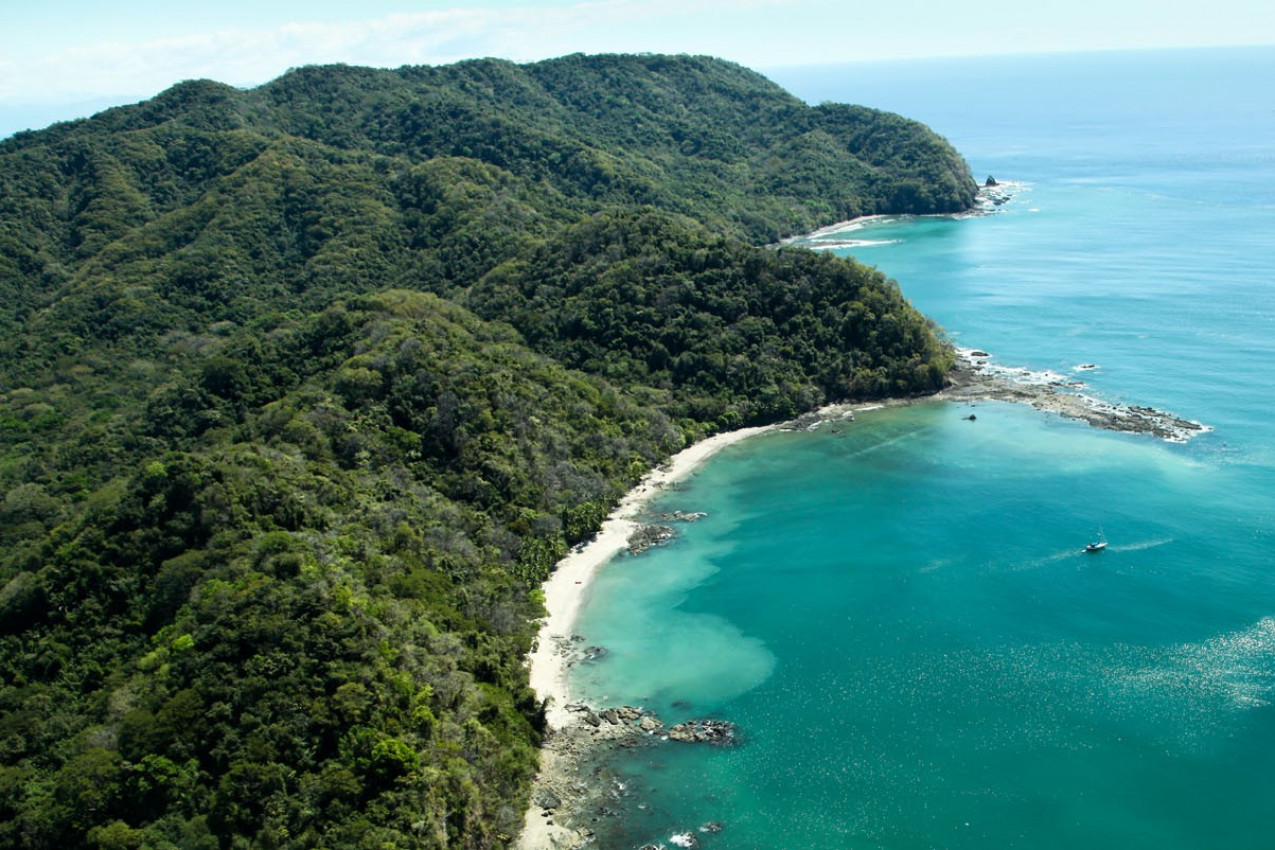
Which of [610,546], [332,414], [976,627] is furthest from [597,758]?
[332,414]

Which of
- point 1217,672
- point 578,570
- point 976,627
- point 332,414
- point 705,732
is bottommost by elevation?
point 705,732

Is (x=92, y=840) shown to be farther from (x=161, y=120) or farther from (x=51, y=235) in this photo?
(x=161, y=120)

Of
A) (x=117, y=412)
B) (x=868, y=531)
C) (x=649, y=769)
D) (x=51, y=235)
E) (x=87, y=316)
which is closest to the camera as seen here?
(x=649, y=769)

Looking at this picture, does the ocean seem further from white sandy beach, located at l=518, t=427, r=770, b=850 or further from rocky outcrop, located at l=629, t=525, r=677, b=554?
white sandy beach, located at l=518, t=427, r=770, b=850

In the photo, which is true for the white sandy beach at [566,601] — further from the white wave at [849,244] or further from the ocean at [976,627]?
the white wave at [849,244]

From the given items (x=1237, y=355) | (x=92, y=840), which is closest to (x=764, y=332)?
(x=1237, y=355)

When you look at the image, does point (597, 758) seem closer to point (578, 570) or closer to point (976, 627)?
point (578, 570)

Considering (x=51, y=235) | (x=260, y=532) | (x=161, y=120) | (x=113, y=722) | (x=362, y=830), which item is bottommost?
(x=362, y=830)
